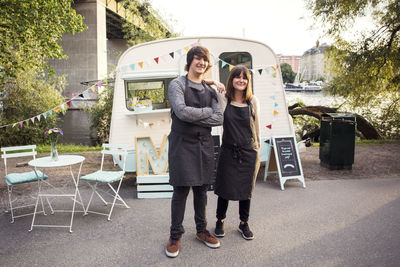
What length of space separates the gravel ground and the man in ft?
9.82

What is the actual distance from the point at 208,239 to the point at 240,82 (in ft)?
5.47

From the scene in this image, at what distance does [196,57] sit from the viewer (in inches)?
124

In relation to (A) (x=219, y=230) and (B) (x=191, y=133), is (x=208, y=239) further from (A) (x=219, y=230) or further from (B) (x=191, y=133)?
(B) (x=191, y=133)

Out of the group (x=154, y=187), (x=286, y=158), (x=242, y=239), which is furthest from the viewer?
(x=286, y=158)

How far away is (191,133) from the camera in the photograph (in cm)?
313

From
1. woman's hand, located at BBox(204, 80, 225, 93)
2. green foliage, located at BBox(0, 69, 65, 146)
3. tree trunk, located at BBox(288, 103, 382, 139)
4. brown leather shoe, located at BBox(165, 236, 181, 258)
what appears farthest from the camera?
tree trunk, located at BBox(288, 103, 382, 139)

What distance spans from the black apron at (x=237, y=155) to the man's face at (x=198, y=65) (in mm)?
517

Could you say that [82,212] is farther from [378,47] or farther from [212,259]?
[378,47]

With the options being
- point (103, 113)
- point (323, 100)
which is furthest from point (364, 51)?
point (103, 113)

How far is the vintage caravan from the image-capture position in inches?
229

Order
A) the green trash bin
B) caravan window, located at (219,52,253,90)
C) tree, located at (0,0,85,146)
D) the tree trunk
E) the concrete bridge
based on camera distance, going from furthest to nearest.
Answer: the concrete bridge, the tree trunk, tree, located at (0,0,85,146), the green trash bin, caravan window, located at (219,52,253,90)

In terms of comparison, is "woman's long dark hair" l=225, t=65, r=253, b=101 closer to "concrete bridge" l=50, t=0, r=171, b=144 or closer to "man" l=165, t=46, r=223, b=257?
"man" l=165, t=46, r=223, b=257

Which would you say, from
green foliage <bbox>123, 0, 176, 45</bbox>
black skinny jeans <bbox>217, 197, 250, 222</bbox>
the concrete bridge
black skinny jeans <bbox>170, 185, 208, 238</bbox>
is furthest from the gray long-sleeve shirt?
the concrete bridge

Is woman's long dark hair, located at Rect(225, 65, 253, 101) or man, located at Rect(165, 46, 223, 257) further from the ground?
woman's long dark hair, located at Rect(225, 65, 253, 101)
